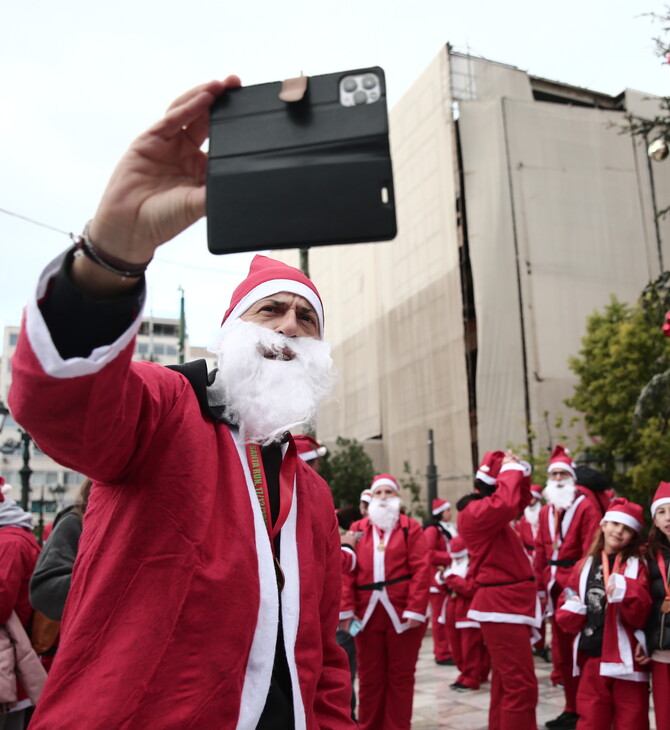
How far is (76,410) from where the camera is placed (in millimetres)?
1460

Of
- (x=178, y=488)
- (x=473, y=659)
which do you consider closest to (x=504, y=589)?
(x=473, y=659)

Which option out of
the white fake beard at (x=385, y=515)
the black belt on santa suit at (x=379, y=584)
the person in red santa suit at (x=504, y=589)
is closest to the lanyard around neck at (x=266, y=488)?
the person in red santa suit at (x=504, y=589)

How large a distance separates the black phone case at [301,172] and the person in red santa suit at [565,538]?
A: 23.2 ft

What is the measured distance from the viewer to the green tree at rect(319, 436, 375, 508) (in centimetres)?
3481

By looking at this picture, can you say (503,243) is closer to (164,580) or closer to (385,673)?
(385,673)

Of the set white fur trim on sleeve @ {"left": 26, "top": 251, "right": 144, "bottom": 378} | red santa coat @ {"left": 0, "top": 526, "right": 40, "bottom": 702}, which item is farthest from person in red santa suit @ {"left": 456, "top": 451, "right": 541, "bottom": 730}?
white fur trim on sleeve @ {"left": 26, "top": 251, "right": 144, "bottom": 378}

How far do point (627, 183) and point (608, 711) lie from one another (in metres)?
31.3

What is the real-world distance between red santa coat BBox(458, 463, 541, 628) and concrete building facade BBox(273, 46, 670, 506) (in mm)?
22865

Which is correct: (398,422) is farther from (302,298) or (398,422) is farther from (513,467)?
(302,298)

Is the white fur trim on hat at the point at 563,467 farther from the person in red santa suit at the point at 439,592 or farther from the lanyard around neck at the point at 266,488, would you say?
the lanyard around neck at the point at 266,488

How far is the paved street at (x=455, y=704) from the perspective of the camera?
7.50 meters

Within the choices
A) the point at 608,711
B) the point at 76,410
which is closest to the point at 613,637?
the point at 608,711

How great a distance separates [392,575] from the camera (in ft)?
23.1

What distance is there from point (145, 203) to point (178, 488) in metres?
0.76
